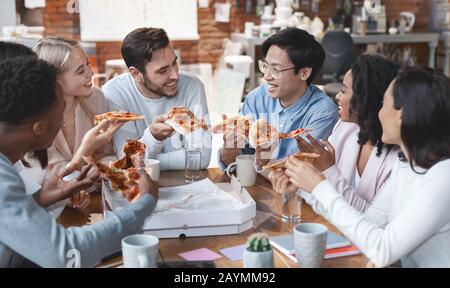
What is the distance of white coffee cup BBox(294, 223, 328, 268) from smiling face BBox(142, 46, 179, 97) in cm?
134

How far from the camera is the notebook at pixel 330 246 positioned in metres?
1.58

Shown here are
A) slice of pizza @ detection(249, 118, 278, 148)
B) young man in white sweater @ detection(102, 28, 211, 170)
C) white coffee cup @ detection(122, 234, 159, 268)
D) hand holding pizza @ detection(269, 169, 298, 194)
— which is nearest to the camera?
white coffee cup @ detection(122, 234, 159, 268)

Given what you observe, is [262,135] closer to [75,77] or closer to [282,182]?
[282,182]

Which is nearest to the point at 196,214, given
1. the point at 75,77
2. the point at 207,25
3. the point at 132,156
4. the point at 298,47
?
the point at 132,156

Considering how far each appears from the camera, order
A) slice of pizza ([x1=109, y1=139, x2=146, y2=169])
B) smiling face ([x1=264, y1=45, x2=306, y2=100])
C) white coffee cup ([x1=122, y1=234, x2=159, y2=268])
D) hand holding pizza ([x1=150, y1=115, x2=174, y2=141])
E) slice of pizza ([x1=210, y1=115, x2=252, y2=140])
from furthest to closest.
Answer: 1. smiling face ([x1=264, y1=45, x2=306, y2=100])
2. hand holding pizza ([x1=150, y1=115, x2=174, y2=141])
3. slice of pizza ([x1=210, y1=115, x2=252, y2=140])
4. slice of pizza ([x1=109, y1=139, x2=146, y2=169])
5. white coffee cup ([x1=122, y1=234, x2=159, y2=268])

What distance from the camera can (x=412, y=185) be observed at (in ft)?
5.32

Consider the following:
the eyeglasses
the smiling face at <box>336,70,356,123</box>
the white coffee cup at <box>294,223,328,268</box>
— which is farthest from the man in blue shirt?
the white coffee cup at <box>294,223,328,268</box>

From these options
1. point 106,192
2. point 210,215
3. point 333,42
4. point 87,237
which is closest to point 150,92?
point 106,192

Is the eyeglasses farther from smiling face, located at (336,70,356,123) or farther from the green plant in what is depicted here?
the green plant

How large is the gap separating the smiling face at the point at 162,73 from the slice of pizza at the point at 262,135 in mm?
656

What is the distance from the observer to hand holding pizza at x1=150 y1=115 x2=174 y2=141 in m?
2.36

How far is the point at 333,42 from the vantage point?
5.36 metres

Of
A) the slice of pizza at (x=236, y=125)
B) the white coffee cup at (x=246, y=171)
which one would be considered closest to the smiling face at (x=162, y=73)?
the slice of pizza at (x=236, y=125)

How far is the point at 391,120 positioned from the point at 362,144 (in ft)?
1.78
